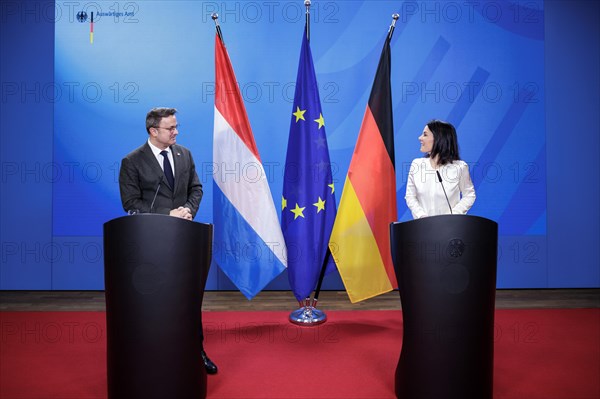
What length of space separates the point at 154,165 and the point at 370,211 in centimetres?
154

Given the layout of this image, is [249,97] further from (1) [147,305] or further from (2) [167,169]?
(1) [147,305]

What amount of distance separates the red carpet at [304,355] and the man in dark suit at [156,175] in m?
0.41

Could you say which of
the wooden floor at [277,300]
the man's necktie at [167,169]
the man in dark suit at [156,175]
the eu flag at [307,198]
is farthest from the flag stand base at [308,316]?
the man's necktie at [167,169]

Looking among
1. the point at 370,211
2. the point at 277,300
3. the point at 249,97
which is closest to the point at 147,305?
the point at 370,211

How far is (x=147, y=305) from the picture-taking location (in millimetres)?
1835

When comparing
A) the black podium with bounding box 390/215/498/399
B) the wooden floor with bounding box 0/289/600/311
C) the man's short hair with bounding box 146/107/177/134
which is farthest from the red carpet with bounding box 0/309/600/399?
the man's short hair with bounding box 146/107/177/134

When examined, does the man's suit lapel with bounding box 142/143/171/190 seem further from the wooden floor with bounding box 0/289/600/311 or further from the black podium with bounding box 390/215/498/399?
the wooden floor with bounding box 0/289/600/311

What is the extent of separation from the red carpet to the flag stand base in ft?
0.23

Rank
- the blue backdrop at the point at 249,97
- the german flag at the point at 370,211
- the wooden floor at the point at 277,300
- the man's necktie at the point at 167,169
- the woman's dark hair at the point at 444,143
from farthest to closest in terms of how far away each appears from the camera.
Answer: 1. the blue backdrop at the point at 249,97
2. the wooden floor at the point at 277,300
3. the german flag at the point at 370,211
4. the woman's dark hair at the point at 444,143
5. the man's necktie at the point at 167,169

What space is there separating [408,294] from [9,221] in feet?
13.7

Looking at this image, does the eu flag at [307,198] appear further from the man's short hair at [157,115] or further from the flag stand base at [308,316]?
the man's short hair at [157,115]

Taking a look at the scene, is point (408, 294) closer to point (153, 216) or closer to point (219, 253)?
point (153, 216)

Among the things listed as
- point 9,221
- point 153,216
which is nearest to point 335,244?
point 153,216

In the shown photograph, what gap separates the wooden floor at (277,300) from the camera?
Result: 3.81 metres
